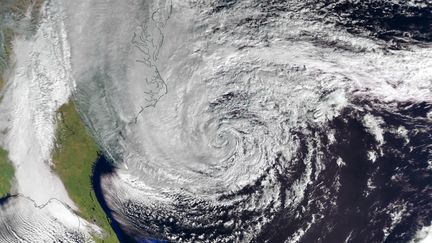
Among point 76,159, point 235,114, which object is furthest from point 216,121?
point 76,159

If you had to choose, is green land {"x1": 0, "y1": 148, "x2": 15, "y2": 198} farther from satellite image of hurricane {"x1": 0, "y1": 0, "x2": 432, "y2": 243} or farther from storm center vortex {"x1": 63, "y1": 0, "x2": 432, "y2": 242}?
storm center vortex {"x1": 63, "y1": 0, "x2": 432, "y2": 242}

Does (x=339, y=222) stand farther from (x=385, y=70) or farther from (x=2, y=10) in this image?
(x=2, y=10)

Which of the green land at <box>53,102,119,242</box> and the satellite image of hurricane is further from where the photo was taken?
the green land at <box>53,102,119,242</box>

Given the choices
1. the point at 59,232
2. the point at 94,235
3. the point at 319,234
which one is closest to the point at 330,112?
the point at 319,234

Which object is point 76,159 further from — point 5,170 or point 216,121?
point 216,121

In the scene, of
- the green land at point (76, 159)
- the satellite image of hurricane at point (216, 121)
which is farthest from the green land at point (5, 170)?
the green land at point (76, 159)

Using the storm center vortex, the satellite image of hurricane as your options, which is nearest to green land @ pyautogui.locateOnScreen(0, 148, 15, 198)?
the satellite image of hurricane
